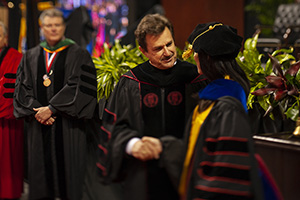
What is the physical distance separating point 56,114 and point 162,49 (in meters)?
1.45

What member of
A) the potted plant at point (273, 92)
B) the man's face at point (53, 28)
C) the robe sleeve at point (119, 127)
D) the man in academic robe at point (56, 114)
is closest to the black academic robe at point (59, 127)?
the man in academic robe at point (56, 114)

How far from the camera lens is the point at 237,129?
69.1 inches

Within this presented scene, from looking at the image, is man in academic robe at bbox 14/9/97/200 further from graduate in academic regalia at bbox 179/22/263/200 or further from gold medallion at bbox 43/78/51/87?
graduate in academic regalia at bbox 179/22/263/200

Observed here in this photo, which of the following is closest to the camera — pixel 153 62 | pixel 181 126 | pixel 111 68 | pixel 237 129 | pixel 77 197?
pixel 237 129

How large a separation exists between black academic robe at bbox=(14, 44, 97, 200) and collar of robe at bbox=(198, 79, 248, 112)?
152 centimetres

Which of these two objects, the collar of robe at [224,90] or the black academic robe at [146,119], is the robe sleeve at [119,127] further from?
the collar of robe at [224,90]

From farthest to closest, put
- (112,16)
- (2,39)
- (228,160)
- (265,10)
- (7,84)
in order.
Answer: (112,16)
(265,10)
(2,39)
(7,84)
(228,160)

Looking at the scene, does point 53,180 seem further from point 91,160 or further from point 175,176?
point 175,176

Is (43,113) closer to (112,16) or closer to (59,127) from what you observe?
(59,127)

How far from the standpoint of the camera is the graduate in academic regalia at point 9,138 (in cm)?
359

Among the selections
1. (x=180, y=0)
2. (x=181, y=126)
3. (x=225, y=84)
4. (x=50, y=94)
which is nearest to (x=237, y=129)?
(x=225, y=84)

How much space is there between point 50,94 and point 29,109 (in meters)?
0.20

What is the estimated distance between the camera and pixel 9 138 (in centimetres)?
371

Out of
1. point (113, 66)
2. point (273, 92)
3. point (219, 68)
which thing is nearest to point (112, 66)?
point (113, 66)
